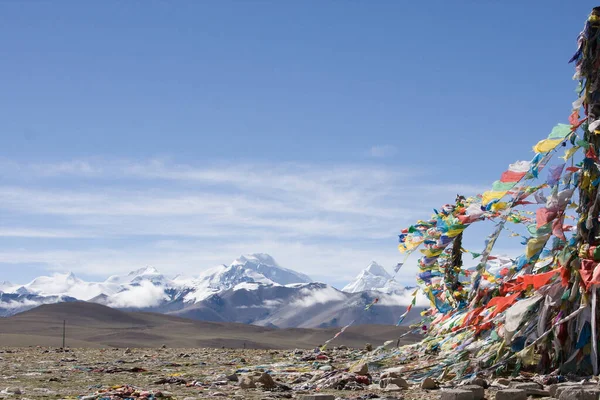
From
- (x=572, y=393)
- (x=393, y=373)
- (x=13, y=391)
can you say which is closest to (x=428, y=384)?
(x=393, y=373)

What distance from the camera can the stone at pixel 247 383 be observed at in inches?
427

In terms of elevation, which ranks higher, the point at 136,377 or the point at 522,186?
the point at 522,186

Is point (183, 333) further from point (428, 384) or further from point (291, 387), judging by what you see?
point (428, 384)

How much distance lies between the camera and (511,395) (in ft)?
26.5

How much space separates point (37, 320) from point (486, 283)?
182 m

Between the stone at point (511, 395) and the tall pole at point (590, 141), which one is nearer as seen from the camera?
the stone at point (511, 395)

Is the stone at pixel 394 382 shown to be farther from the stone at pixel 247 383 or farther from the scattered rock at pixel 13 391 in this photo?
the scattered rock at pixel 13 391

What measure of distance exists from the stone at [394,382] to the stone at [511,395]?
216 cm

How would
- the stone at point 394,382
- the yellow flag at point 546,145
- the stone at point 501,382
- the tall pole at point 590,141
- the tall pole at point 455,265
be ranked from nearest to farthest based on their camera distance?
the stone at point 501,382
the tall pole at point 590,141
the stone at point 394,382
the yellow flag at point 546,145
the tall pole at point 455,265

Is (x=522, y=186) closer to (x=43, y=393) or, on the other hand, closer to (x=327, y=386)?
(x=327, y=386)

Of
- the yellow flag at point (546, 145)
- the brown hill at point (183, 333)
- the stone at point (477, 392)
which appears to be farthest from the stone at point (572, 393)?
the brown hill at point (183, 333)

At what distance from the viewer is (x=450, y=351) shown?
39.3 feet

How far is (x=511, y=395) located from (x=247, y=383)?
4.27m

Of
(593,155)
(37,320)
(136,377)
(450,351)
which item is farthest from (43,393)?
(37,320)
